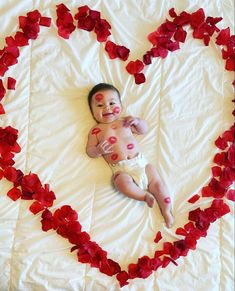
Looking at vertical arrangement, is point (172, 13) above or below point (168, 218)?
above

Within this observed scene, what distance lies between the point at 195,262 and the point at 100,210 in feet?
1.26

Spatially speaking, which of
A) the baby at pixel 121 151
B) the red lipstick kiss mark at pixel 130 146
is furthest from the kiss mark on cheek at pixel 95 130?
the red lipstick kiss mark at pixel 130 146

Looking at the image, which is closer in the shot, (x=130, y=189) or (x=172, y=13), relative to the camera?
(x=130, y=189)

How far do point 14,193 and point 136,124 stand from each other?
0.48 metres

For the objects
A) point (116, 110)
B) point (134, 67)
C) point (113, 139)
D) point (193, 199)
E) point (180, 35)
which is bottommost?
point (193, 199)

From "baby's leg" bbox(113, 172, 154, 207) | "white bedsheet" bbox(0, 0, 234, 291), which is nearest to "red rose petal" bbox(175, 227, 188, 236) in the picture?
"white bedsheet" bbox(0, 0, 234, 291)

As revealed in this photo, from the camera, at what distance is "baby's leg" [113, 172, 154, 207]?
1.38 m

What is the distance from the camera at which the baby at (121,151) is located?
1.39m

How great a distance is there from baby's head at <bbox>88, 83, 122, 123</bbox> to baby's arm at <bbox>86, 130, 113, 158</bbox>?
7cm

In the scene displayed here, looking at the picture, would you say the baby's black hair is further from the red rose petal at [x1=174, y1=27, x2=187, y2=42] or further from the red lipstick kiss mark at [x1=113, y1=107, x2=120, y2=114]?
the red rose petal at [x1=174, y1=27, x2=187, y2=42]

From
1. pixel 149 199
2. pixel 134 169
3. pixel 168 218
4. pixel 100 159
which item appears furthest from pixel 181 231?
Answer: pixel 100 159

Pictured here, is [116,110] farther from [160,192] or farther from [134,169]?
[160,192]

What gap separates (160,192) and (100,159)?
0.79 ft

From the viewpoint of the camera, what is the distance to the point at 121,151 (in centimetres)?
140
